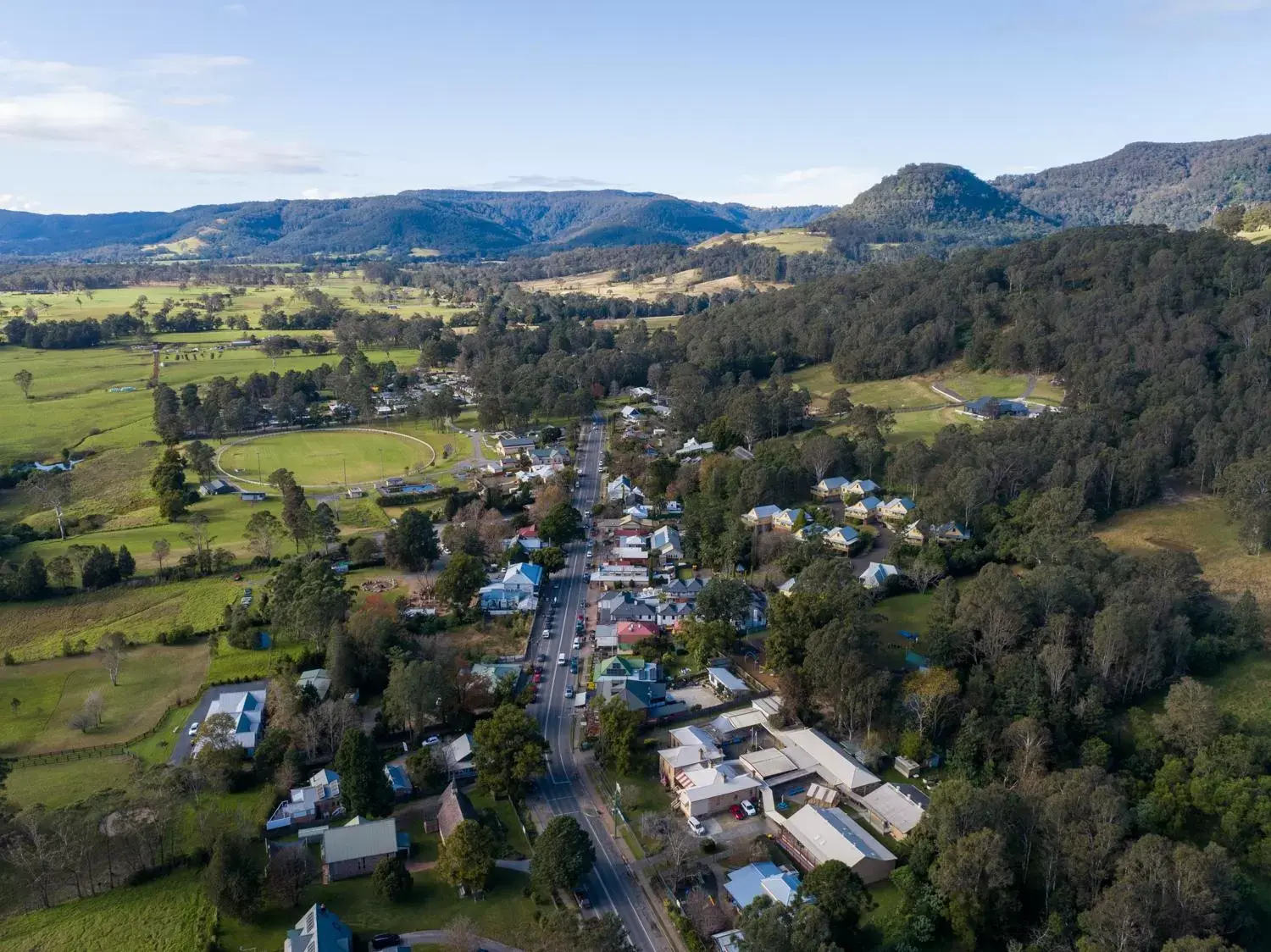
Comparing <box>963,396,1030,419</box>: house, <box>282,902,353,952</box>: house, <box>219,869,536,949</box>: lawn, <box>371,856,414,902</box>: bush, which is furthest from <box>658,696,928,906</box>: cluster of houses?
<box>963,396,1030,419</box>: house

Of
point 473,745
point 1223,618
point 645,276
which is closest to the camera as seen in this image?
point 473,745

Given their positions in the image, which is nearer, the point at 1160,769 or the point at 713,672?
the point at 1160,769

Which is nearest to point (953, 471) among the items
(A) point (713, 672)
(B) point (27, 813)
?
(A) point (713, 672)

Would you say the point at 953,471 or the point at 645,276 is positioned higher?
the point at 645,276

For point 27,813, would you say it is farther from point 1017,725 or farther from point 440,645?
point 1017,725

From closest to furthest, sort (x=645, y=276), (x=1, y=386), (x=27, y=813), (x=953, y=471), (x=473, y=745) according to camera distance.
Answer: (x=27, y=813)
(x=473, y=745)
(x=953, y=471)
(x=1, y=386)
(x=645, y=276)

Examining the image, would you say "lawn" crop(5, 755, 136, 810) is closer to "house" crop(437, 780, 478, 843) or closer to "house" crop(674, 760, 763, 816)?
"house" crop(437, 780, 478, 843)
